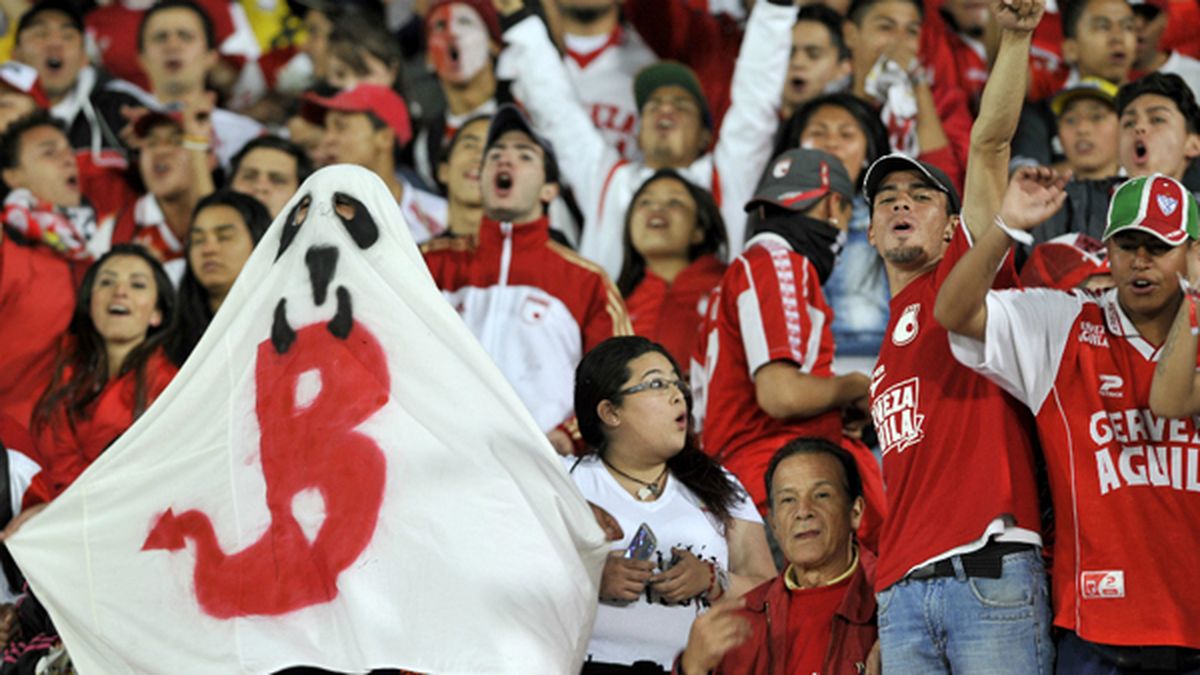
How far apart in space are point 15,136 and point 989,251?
6.16m

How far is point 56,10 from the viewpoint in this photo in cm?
1137

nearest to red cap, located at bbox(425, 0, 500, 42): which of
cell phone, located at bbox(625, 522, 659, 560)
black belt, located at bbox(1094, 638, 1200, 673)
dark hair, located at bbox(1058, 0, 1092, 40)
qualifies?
dark hair, located at bbox(1058, 0, 1092, 40)

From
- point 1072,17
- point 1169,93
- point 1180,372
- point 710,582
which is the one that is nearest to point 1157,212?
point 1180,372

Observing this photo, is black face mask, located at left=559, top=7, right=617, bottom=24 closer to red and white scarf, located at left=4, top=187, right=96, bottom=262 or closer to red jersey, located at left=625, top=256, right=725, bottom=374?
red jersey, located at left=625, top=256, right=725, bottom=374

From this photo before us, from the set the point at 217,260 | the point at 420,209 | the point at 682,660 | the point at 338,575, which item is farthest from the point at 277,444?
the point at 420,209

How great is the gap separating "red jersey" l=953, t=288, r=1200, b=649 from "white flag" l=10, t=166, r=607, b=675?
124 centimetres

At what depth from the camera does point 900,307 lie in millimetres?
5574

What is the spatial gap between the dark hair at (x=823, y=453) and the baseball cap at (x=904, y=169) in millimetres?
853

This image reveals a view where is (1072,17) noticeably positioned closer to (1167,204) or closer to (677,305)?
(677,305)

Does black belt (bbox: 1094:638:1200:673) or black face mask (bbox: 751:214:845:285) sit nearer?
black belt (bbox: 1094:638:1200:673)

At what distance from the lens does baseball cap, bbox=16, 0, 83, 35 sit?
37.3ft

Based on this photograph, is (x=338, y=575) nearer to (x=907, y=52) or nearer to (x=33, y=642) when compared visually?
(x=33, y=642)

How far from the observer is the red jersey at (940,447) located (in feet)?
17.1

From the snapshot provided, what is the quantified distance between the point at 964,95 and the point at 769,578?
12.3 ft
